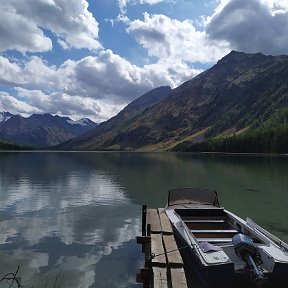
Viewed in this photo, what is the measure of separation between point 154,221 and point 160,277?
9.25 metres

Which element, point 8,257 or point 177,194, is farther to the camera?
point 177,194

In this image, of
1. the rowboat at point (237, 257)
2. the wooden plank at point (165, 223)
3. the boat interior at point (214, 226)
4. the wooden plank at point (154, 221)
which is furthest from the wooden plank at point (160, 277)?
the wooden plank at point (154, 221)

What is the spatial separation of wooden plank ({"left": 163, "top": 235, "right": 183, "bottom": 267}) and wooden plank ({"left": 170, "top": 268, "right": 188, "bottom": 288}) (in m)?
0.45

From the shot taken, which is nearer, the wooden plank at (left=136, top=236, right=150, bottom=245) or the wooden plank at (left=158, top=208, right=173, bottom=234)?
the wooden plank at (left=136, top=236, right=150, bottom=245)

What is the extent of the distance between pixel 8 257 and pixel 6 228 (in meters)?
8.22

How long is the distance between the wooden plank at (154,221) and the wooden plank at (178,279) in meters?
5.99

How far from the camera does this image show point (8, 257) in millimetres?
21875

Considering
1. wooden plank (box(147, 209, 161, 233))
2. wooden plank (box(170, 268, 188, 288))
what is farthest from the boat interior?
wooden plank (box(170, 268, 188, 288))

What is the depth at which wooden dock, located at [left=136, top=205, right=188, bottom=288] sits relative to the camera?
528 inches

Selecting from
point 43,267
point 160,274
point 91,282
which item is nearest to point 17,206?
point 43,267

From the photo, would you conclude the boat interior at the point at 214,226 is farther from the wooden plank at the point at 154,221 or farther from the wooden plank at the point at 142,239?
the wooden plank at the point at 142,239

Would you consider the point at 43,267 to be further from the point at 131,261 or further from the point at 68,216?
the point at 68,216

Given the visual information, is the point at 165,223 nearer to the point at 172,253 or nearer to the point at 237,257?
the point at 172,253

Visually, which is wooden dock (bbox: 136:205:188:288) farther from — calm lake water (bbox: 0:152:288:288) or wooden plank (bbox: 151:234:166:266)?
calm lake water (bbox: 0:152:288:288)
